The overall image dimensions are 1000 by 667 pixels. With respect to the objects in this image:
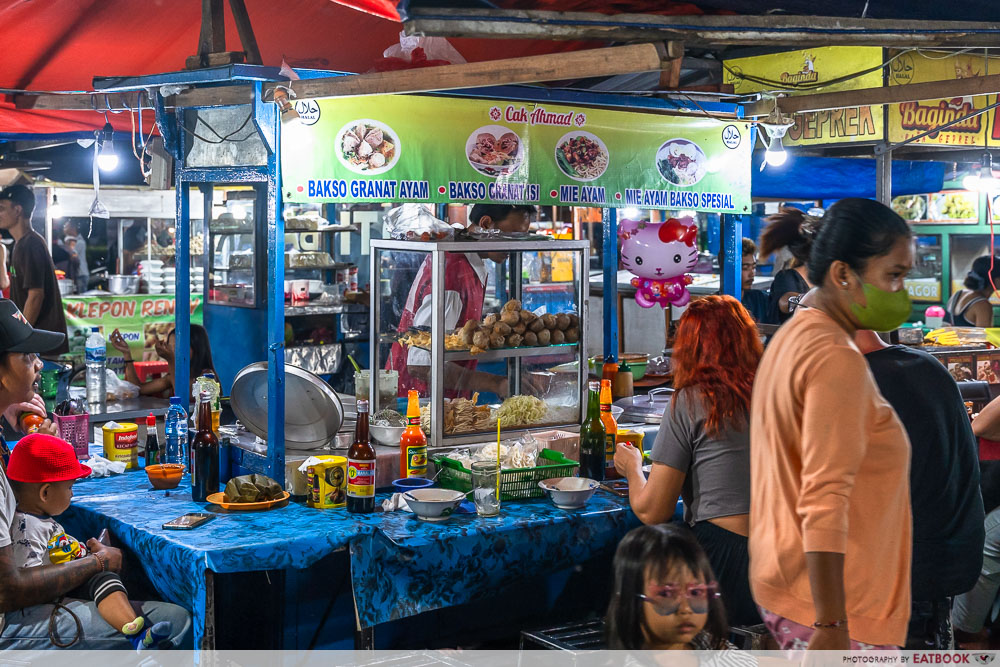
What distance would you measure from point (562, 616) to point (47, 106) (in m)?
3.88

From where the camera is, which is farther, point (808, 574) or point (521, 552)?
point (521, 552)

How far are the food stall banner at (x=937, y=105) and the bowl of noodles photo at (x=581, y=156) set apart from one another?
2740 mm

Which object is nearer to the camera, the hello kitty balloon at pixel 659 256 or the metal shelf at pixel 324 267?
the hello kitty balloon at pixel 659 256

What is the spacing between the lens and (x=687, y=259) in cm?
615

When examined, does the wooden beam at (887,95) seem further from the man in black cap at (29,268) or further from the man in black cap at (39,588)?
the man in black cap at (29,268)

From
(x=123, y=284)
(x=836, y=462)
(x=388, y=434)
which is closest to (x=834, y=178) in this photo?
(x=388, y=434)

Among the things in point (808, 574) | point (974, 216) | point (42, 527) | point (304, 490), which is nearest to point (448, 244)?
point (304, 490)

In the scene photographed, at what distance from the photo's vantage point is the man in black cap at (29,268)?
23.5ft

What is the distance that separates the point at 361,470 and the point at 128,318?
8782mm

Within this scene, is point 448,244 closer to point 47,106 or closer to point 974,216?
point 47,106

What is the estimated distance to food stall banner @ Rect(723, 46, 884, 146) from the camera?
273 inches

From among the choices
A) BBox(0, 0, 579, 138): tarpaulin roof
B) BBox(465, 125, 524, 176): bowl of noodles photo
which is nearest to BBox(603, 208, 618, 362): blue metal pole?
BBox(0, 0, 579, 138): tarpaulin roof

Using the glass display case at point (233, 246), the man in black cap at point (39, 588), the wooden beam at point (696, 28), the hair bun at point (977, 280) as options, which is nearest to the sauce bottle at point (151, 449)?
the man in black cap at point (39, 588)

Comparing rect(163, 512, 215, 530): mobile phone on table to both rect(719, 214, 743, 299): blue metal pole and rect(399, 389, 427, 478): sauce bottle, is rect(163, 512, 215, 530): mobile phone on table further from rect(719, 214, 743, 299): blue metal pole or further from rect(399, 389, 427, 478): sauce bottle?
rect(719, 214, 743, 299): blue metal pole
